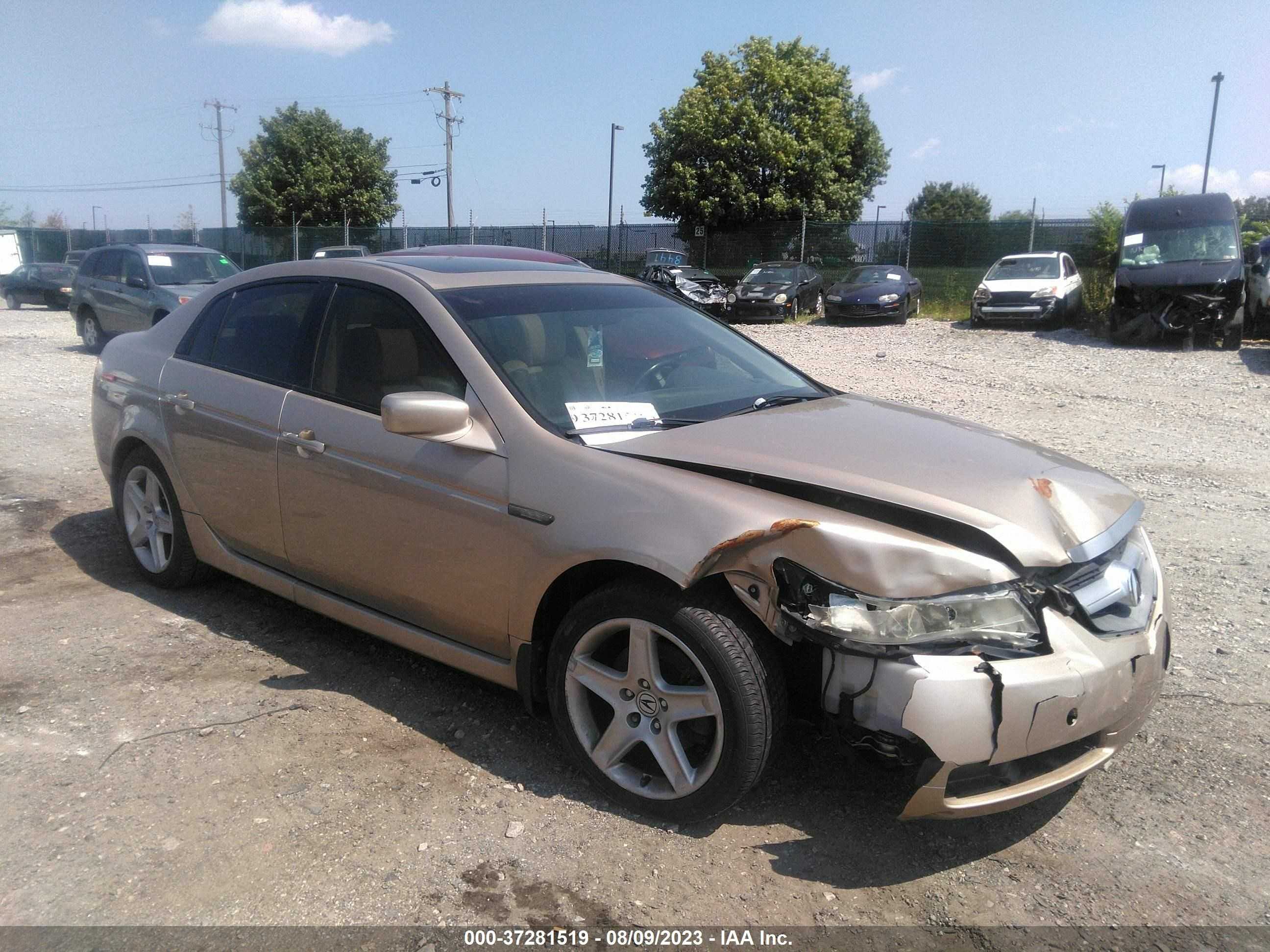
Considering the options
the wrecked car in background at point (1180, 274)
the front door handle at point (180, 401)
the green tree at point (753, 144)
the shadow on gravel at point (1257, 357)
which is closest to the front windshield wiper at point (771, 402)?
the front door handle at point (180, 401)

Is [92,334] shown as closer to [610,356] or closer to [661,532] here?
[610,356]

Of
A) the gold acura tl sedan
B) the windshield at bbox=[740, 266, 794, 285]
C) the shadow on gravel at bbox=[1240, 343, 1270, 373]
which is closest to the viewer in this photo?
the gold acura tl sedan

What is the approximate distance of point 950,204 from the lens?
235ft

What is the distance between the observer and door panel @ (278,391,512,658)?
3203mm

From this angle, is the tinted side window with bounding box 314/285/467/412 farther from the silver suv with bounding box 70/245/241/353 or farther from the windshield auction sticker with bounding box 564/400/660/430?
the silver suv with bounding box 70/245/241/353

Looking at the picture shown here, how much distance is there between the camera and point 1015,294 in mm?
19266

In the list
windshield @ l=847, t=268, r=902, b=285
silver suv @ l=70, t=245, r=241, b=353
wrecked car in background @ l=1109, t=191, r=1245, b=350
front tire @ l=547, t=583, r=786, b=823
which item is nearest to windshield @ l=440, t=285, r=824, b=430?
front tire @ l=547, t=583, r=786, b=823

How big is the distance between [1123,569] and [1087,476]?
1.38 ft

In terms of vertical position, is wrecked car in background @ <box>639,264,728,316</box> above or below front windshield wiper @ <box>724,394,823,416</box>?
above

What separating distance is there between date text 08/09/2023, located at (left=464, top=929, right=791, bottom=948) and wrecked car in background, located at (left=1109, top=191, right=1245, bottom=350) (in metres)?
15.7

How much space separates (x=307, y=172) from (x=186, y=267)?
105 ft

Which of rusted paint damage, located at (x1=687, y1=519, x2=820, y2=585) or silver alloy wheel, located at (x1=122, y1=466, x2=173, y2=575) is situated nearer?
rusted paint damage, located at (x1=687, y1=519, x2=820, y2=585)

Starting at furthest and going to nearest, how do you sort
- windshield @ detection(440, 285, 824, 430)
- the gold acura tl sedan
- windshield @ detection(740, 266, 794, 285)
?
windshield @ detection(740, 266, 794, 285) < windshield @ detection(440, 285, 824, 430) < the gold acura tl sedan

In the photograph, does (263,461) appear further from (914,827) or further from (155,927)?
(914,827)
